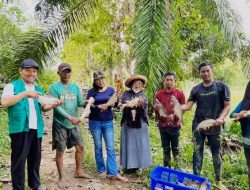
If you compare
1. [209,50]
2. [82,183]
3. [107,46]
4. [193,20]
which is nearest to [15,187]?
[82,183]

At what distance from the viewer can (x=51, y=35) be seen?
787 centimetres

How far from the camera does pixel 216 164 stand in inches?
212

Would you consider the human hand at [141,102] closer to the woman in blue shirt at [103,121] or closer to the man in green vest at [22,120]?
the woman in blue shirt at [103,121]

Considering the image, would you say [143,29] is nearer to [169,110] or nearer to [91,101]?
[169,110]

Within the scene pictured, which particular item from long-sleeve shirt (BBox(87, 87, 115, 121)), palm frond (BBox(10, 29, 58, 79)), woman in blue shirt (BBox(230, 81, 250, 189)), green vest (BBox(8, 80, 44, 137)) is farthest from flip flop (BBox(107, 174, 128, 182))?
palm frond (BBox(10, 29, 58, 79))

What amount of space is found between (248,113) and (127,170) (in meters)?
2.73

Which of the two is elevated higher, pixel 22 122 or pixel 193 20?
pixel 193 20

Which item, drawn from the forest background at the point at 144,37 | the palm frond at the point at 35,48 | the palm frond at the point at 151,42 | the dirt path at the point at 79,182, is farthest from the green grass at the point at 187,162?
the palm frond at the point at 35,48

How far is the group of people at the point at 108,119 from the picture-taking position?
14.4 ft

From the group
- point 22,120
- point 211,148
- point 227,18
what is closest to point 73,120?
point 22,120

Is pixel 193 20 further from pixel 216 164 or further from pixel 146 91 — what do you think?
pixel 216 164

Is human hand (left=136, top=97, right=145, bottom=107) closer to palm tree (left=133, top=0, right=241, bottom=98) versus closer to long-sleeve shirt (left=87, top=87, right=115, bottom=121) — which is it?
palm tree (left=133, top=0, right=241, bottom=98)

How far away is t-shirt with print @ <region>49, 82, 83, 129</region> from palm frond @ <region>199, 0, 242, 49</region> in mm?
3245

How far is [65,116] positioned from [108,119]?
0.86 m
